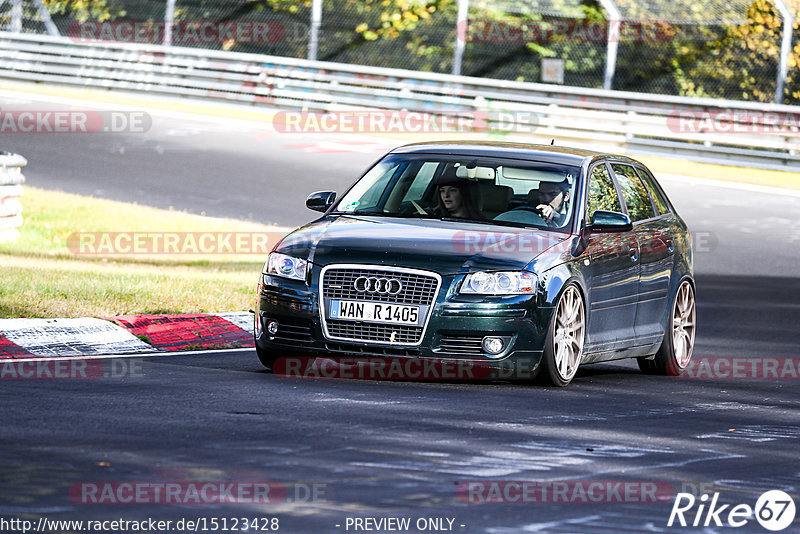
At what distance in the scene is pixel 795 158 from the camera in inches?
1056

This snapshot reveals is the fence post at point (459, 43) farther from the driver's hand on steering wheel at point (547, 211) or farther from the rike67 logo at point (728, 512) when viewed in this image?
the rike67 logo at point (728, 512)

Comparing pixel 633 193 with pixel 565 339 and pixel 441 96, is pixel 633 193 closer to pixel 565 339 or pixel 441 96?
pixel 565 339

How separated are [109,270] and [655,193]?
572 cm

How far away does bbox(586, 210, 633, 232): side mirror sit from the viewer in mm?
10344

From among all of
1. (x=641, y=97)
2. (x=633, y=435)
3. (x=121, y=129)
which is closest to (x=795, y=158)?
(x=641, y=97)

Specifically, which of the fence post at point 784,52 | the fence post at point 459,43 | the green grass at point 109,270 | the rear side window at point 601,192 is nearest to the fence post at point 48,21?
the fence post at point 459,43

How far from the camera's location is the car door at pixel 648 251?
36.7 feet

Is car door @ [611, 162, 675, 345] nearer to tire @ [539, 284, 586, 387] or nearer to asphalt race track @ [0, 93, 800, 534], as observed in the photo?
asphalt race track @ [0, 93, 800, 534]

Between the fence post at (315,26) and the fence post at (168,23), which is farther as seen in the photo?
the fence post at (168,23)

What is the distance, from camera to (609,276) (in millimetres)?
10594

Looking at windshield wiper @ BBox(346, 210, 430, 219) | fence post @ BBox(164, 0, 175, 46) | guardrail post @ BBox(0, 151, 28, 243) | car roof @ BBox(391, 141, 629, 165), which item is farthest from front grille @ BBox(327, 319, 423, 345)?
fence post @ BBox(164, 0, 175, 46)

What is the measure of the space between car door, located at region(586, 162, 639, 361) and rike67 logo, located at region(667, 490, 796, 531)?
3816 millimetres

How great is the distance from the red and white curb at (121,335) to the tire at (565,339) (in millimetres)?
2904

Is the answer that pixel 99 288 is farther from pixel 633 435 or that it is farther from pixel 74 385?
pixel 633 435
